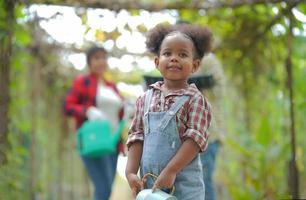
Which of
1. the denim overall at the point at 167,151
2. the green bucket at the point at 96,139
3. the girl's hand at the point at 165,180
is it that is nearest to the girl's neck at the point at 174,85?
the denim overall at the point at 167,151

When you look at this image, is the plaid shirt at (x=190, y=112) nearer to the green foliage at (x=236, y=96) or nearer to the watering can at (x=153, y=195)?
the watering can at (x=153, y=195)

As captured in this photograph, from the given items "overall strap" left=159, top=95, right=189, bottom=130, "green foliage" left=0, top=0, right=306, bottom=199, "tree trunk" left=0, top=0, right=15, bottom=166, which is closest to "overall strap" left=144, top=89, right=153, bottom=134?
"overall strap" left=159, top=95, right=189, bottom=130

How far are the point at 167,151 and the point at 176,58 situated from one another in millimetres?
477

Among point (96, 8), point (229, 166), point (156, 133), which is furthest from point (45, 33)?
point (156, 133)

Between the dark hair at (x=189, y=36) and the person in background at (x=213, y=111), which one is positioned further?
the person in background at (x=213, y=111)

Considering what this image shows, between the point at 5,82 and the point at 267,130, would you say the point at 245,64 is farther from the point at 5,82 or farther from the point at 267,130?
the point at 5,82

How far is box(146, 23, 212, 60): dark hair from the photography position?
3.16 metres

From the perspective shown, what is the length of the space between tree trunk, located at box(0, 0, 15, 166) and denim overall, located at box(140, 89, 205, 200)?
1622mm

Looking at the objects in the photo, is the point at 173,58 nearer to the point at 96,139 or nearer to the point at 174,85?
the point at 174,85

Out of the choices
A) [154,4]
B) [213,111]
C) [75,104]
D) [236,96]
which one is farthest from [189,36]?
[236,96]

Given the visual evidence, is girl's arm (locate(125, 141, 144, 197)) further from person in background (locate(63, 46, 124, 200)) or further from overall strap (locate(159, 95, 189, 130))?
person in background (locate(63, 46, 124, 200))

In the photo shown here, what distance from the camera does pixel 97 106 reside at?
226 inches

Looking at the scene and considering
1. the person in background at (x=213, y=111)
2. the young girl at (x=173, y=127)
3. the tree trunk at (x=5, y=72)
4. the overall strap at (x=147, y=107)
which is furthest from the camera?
the person in background at (x=213, y=111)

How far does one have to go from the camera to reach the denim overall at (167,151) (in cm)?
292
